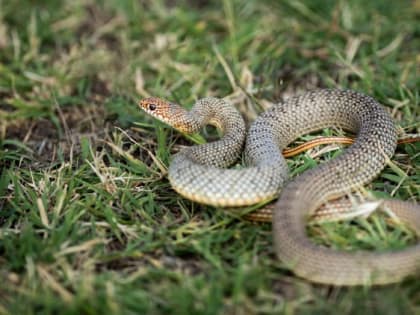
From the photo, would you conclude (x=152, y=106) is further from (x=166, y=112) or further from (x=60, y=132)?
(x=60, y=132)

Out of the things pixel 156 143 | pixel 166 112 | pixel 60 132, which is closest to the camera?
pixel 166 112

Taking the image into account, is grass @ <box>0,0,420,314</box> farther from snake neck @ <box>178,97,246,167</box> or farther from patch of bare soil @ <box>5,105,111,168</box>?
snake neck @ <box>178,97,246,167</box>

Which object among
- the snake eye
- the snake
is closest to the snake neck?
the snake

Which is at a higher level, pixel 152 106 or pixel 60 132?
pixel 152 106

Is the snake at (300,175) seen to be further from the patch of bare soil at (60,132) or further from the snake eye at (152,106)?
the patch of bare soil at (60,132)

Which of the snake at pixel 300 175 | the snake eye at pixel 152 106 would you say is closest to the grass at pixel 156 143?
the snake at pixel 300 175

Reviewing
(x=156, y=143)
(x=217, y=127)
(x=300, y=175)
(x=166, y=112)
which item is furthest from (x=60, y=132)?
(x=300, y=175)
